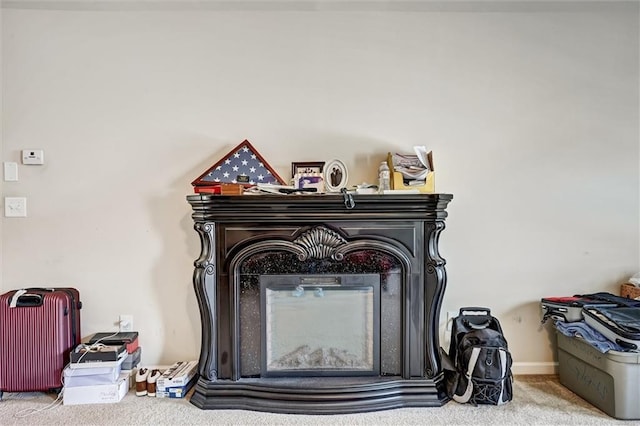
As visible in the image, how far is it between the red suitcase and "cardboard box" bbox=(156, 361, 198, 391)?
58cm

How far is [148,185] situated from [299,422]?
5.40 ft

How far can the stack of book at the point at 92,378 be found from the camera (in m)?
1.97

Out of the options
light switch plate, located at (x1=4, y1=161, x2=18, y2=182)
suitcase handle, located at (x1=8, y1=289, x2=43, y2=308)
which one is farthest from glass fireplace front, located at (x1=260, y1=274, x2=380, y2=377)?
light switch plate, located at (x1=4, y1=161, x2=18, y2=182)

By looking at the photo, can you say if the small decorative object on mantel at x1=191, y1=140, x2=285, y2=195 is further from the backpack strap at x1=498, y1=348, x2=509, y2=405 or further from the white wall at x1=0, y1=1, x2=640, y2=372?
the backpack strap at x1=498, y1=348, x2=509, y2=405

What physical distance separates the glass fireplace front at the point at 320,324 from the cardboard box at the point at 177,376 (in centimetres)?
47

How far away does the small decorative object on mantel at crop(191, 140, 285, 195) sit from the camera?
6.96ft

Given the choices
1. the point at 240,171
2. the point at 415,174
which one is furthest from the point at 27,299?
the point at 415,174

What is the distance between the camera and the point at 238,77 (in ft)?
7.40

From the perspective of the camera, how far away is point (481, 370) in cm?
190

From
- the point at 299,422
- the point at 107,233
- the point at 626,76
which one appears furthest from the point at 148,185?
the point at 626,76

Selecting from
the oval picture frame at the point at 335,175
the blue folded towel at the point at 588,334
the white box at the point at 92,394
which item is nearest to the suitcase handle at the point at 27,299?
the white box at the point at 92,394

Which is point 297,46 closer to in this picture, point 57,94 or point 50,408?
point 57,94

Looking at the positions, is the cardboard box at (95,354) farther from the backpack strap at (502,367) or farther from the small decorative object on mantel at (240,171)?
the backpack strap at (502,367)

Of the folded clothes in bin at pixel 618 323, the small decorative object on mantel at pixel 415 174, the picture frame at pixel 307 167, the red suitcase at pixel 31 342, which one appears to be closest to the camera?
the folded clothes in bin at pixel 618 323
